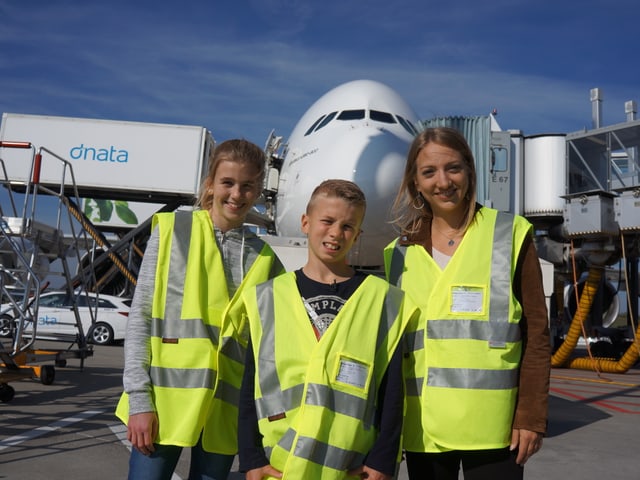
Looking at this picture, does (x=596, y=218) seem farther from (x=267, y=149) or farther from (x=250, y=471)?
(x=250, y=471)

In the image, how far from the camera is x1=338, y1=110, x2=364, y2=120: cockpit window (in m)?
10.2

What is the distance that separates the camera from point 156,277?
2.40m

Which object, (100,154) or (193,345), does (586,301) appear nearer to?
(193,345)

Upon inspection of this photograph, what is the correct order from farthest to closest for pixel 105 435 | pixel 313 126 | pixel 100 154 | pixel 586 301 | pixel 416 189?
pixel 100 154, pixel 586 301, pixel 313 126, pixel 105 435, pixel 416 189

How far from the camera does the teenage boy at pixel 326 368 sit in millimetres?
1991

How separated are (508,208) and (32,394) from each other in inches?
481

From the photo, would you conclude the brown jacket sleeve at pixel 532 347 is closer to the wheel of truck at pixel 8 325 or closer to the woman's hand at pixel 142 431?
the woman's hand at pixel 142 431

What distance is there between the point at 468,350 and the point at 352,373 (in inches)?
18.2

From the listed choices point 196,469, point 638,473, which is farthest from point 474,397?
point 638,473

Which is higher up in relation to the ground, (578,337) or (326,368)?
(326,368)

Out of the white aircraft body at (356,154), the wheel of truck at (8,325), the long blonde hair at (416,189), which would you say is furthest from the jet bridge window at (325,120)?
the long blonde hair at (416,189)

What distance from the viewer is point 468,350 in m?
2.22

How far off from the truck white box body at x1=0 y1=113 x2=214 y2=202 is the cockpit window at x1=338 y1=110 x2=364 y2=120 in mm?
10495

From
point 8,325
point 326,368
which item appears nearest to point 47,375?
point 8,325
